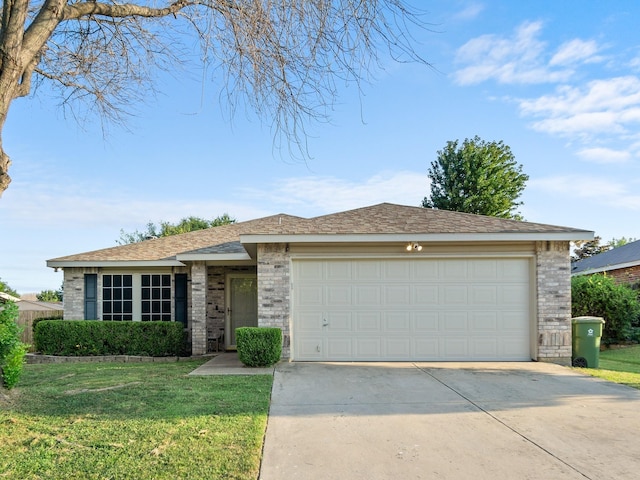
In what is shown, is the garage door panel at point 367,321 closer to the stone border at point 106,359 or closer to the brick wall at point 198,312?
the stone border at point 106,359

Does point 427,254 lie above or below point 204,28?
below

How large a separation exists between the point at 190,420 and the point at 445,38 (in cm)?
499

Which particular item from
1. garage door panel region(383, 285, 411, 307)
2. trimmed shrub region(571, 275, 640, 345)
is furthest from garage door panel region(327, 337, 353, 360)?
trimmed shrub region(571, 275, 640, 345)

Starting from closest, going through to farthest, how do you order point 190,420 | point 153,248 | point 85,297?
point 190,420, point 85,297, point 153,248

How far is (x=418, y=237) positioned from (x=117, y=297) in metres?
9.44

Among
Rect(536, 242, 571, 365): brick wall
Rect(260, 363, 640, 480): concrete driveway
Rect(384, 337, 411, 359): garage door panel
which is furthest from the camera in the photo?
Rect(384, 337, 411, 359): garage door panel

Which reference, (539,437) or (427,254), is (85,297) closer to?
(427,254)

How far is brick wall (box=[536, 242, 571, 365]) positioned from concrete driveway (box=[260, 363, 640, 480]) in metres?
1.53

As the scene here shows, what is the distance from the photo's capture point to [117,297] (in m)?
15.2

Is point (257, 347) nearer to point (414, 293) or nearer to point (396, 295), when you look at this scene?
point (396, 295)

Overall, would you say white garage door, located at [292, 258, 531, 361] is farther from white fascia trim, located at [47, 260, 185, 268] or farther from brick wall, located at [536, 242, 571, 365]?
white fascia trim, located at [47, 260, 185, 268]

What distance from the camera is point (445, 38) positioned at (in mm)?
4797

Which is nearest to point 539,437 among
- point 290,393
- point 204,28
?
point 290,393

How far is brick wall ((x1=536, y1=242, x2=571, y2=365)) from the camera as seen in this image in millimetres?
10805
